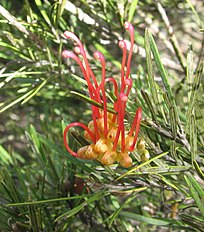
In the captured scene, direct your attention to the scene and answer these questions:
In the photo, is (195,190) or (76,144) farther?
(76,144)

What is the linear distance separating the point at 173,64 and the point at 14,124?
58 centimetres

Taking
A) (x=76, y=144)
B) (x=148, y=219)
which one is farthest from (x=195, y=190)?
(x=76, y=144)

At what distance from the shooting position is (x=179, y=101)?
1.00 meters

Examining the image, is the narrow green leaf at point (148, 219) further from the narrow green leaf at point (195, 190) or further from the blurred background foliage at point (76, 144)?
the narrow green leaf at point (195, 190)

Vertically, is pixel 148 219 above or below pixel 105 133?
below

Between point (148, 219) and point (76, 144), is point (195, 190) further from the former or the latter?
point (76, 144)

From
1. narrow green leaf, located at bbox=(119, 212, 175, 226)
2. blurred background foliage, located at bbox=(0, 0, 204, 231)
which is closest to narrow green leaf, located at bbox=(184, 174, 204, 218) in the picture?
blurred background foliage, located at bbox=(0, 0, 204, 231)

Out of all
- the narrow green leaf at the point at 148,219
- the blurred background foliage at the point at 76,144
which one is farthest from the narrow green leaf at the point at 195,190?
the narrow green leaf at the point at 148,219

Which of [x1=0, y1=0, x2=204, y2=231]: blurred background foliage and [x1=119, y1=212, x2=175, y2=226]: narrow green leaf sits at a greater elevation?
[x1=0, y1=0, x2=204, y2=231]: blurred background foliage

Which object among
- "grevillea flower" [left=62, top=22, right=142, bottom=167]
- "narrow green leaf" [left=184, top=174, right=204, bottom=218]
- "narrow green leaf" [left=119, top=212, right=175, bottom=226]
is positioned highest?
"grevillea flower" [left=62, top=22, right=142, bottom=167]

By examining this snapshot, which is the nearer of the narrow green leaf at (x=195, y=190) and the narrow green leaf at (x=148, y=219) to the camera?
the narrow green leaf at (x=195, y=190)

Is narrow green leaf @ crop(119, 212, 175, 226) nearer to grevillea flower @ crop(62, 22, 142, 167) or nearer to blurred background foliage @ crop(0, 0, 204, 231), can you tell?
blurred background foliage @ crop(0, 0, 204, 231)

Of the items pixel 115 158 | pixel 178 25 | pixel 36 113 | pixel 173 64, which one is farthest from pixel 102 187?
pixel 178 25

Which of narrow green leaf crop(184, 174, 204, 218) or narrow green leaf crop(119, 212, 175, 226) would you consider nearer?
narrow green leaf crop(184, 174, 204, 218)
